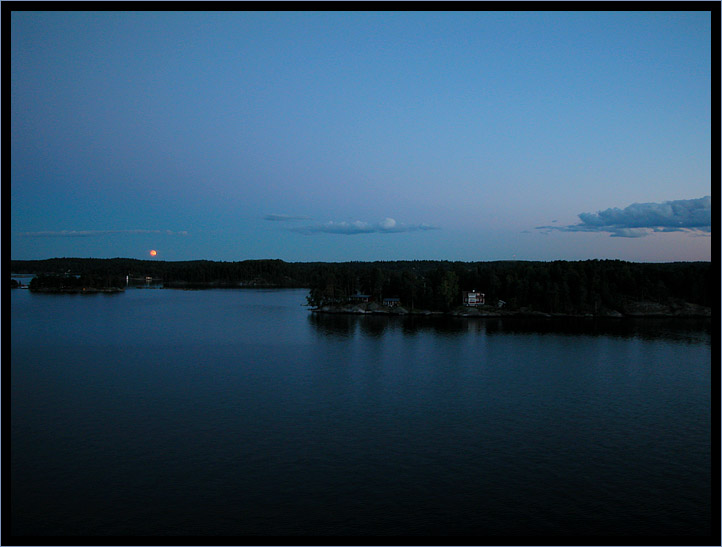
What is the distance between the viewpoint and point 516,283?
102 ft

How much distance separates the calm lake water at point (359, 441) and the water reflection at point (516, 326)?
15.0 ft

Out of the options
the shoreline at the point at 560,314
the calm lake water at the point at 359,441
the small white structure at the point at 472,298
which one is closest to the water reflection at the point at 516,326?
the shoreline at the point at 560,314

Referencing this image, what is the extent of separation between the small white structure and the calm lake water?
43.9ft

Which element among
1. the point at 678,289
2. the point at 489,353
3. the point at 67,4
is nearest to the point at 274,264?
the point at 678,289

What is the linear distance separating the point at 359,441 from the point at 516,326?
18.2m

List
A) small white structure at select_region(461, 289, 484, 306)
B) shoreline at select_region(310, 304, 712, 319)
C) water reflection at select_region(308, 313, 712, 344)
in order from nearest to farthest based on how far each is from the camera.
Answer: water reflection at select_region(308, 313, 712, 344)
shoreline at select_region(310, 304, 712, 319)
small white structure at select_region(461, 289, 484, 306)

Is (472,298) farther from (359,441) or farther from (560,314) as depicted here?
(359,441)

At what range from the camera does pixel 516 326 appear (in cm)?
2506

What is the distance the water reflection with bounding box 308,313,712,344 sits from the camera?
22.5 metres

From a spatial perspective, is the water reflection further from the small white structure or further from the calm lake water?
the calm lake water

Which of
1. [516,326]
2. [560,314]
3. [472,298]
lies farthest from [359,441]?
[472,298]

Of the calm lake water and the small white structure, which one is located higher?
the small white structure

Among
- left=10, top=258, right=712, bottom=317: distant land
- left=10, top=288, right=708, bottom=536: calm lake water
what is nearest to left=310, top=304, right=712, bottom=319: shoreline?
left=10, top=258, right=712, bottom=317: distant land

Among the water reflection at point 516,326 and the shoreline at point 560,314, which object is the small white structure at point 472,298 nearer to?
the shoreline at point 560,314
